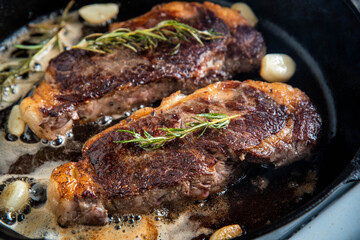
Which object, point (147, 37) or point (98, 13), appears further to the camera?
point (98, 13)

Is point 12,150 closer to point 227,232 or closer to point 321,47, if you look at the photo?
point 227,232

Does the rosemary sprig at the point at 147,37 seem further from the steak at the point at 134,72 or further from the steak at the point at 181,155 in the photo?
the steak at the point at 181,155

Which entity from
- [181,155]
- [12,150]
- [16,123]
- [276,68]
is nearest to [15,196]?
[12,150]

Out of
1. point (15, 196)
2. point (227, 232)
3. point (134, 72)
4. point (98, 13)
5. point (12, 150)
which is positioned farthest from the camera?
point (98, 13)

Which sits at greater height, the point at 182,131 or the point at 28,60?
the point at 182,131

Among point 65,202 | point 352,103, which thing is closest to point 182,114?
point 65,202

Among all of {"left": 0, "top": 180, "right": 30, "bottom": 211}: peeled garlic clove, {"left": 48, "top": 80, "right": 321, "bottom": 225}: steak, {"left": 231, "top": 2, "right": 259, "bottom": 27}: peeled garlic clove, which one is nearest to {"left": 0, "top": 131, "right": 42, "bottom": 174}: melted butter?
{"left": 0, "top": 180, "right": 30, "bottom": 211}: peeled garlic clove

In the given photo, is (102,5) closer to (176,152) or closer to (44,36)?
(44,36)
